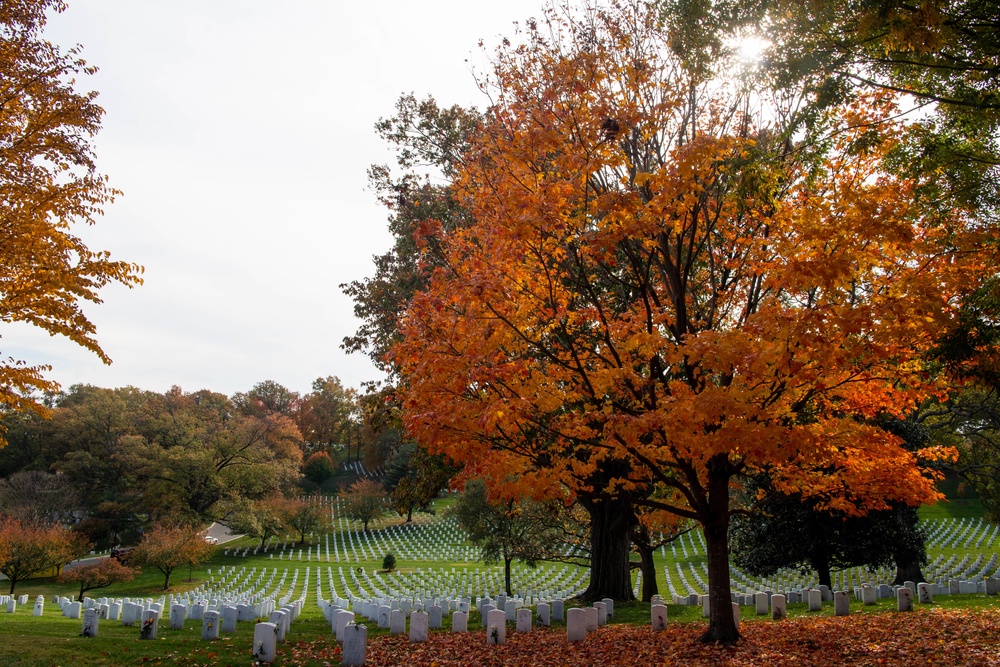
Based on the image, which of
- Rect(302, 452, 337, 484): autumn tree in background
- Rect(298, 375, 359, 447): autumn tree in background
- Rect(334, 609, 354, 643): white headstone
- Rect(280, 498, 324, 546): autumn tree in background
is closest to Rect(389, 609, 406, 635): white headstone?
Rect(334, 609, 354, 643): white headstone

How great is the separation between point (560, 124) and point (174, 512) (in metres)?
46.9

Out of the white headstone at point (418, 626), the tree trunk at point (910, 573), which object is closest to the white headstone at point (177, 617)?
the white headstone at point (418, 626)

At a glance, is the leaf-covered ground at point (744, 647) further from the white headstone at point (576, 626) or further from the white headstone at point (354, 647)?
the white headstone at point (354, 647)

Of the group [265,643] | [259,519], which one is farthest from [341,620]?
[259,519]

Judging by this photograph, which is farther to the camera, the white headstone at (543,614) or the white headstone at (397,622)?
the white headstone at (543,614)

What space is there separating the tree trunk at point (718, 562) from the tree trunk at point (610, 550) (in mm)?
6778

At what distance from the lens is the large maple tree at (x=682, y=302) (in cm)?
701

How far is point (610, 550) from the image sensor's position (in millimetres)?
15898

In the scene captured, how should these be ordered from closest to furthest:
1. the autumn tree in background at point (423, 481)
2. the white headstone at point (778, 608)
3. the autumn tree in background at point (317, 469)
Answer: the white headstone at point (778, 608) < the autumn tree in background at point (423, 481) < the autumn tree in background at point (317, 469)

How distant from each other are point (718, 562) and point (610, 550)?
752 cm

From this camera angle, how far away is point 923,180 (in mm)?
8438

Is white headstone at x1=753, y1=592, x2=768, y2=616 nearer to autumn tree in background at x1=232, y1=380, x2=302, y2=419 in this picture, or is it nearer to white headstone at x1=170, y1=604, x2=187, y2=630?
white headstone at x1=170, y1=604, x2=187, y2=630

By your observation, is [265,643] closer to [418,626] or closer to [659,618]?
[418,626]

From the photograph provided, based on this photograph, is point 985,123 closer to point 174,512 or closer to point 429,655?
point 429,655
